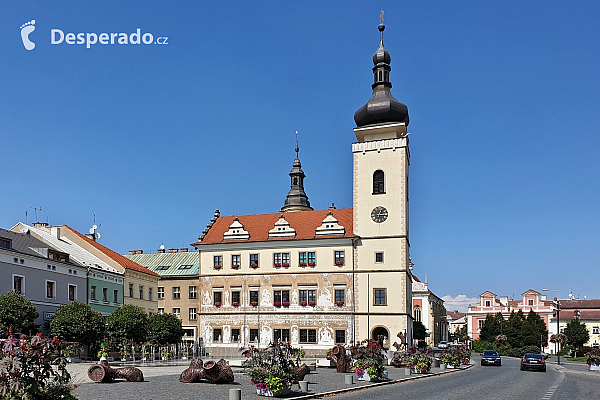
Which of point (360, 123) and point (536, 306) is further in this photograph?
point (536, 306)

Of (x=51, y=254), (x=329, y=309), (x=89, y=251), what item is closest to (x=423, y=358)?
(x=329, y=309)

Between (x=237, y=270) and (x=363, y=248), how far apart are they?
13.6 meters

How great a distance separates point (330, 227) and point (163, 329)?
62.6 feet

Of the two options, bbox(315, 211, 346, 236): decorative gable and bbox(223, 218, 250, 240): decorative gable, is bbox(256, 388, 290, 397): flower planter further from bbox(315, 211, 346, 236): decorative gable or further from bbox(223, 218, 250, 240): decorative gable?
bbox(223, 218, 250, 240): decorative gable

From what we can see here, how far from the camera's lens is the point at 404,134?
204 feet

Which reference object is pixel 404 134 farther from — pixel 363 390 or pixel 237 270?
pixel 363 390

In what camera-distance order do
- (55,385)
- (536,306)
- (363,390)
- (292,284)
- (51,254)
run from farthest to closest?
(536,306)
(292,284)
(51,254)
(363,390)
(55,385)

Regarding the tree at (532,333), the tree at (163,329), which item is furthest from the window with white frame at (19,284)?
the tree at (532,333)

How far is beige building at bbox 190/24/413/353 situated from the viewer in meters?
58.6

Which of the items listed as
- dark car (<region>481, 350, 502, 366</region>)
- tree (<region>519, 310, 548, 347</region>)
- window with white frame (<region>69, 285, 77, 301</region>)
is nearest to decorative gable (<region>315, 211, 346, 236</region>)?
dark car (<region>481, 350, 502, 366</region>)

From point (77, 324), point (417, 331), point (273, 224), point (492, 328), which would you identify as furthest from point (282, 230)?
point (492, 328)

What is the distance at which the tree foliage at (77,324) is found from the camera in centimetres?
4097

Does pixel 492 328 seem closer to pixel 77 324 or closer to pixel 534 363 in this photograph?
pixel 534 363

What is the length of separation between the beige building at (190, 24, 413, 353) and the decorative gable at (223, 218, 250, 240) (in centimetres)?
11
